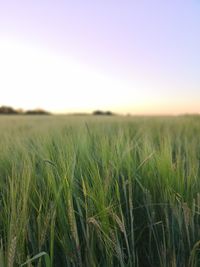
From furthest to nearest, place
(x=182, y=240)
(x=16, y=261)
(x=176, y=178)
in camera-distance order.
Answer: (x=176, y=178)
(x=182, y=240)
(x=16, y=261)

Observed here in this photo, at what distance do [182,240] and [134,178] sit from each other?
279mm

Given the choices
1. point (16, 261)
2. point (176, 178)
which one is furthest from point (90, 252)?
point (176, 178)

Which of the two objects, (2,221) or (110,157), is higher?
(110,157)

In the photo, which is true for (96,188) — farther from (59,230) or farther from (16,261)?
(16,261)

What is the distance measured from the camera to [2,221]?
30.3 inches

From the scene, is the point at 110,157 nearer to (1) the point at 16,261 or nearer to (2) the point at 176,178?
(2) the point at 176,178

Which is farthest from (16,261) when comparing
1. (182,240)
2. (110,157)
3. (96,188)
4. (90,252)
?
(110,157)

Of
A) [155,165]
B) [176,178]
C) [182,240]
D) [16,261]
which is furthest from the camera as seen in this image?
[155,165]

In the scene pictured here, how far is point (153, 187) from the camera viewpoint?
874 mm

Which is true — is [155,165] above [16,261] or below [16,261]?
above

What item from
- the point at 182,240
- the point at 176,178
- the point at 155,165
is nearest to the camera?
the point at 182,240

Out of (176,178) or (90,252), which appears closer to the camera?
(90,252)

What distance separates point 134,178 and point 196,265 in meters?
0.33

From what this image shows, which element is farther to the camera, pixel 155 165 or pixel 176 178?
pixel 155 165
